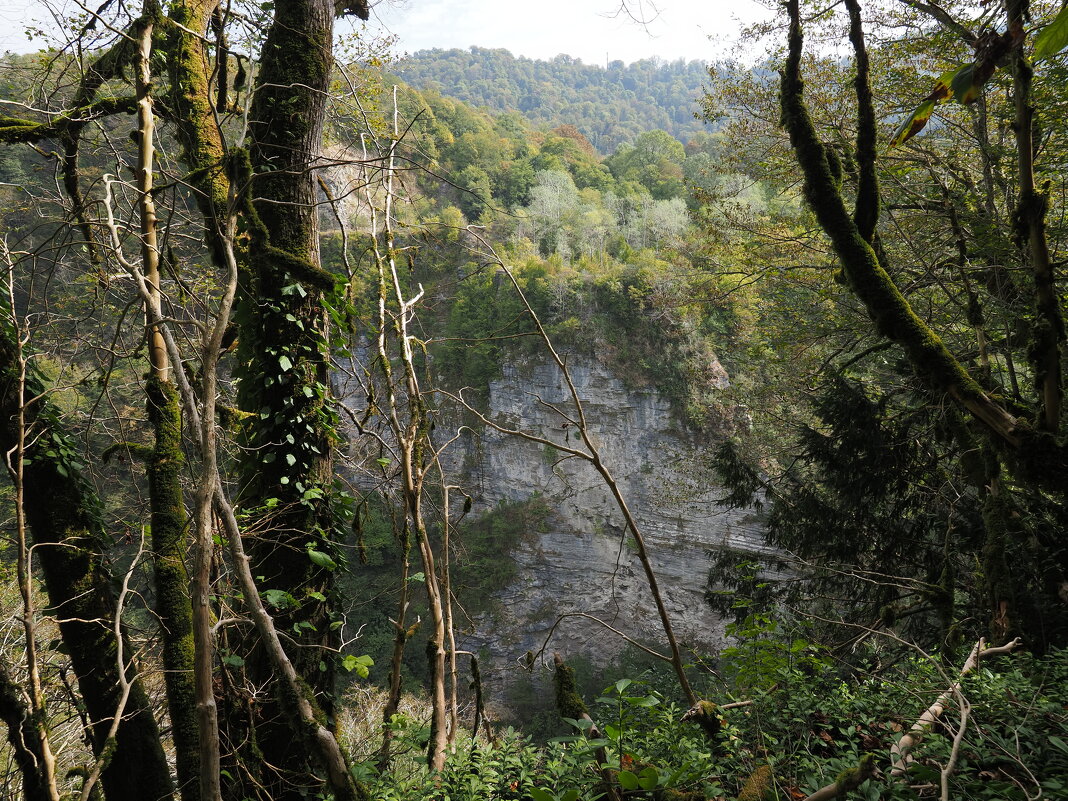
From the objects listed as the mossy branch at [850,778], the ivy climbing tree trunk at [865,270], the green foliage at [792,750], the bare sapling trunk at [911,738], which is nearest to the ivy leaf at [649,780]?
the green foliage at [792,750]

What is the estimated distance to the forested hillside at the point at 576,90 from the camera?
5488 centimetres

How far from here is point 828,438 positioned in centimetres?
580

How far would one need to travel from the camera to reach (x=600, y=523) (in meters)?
18.9

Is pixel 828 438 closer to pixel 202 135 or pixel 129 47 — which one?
pixel 202 135

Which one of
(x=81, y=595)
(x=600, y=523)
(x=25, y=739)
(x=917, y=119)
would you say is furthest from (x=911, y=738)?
(x=600, y=523)

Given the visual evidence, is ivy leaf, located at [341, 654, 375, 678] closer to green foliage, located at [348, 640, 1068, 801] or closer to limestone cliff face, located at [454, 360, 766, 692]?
green foliage, located at [348, 640, 1068, 801]

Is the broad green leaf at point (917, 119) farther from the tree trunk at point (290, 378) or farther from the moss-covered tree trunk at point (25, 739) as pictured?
the moss-covered tree trunk at point (25, 739)

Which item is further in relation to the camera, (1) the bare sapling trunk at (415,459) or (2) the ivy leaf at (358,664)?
(1) the bare sapling trunk at (415,459)

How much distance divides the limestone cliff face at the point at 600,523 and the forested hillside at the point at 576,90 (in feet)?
120

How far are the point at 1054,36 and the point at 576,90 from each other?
250 ft

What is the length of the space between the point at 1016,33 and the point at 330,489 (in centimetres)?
248

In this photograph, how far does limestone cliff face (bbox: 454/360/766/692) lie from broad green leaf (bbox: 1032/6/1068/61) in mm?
17174

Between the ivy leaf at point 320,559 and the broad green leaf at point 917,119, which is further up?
the broad green leaf at point 917,119

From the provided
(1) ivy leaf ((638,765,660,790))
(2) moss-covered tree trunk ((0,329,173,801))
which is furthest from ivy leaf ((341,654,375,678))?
(1) ivy leaf ((638,765,660,790))
